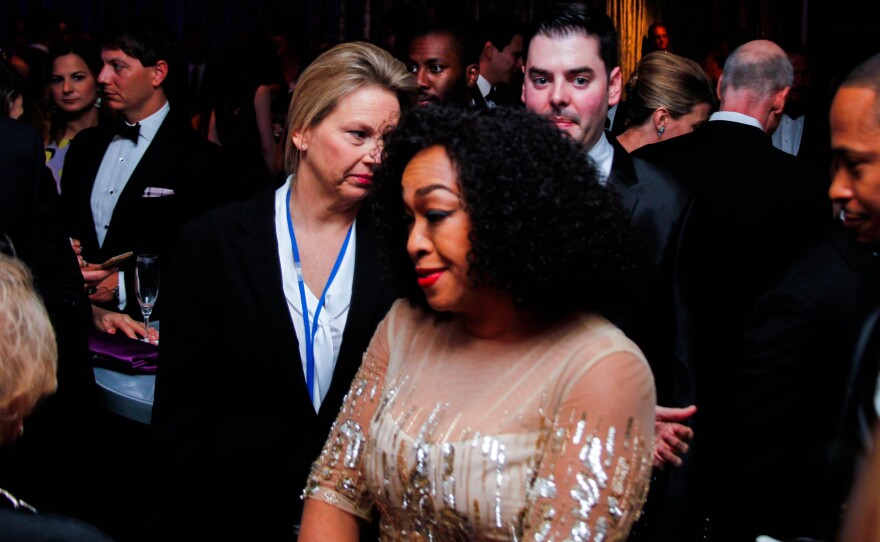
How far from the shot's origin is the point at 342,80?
250 centimetres

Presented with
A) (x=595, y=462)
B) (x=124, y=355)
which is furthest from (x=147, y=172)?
(x=595, y=462)

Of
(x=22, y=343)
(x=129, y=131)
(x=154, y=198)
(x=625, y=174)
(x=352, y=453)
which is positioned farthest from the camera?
(x=129, y=131)

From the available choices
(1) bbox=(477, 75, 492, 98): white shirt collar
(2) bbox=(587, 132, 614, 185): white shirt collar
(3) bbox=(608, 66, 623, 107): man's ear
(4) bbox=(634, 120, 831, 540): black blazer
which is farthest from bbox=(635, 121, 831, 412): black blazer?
(1) bbox=(477, 75, 492, 98): white shirt collar

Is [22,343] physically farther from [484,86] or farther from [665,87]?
[484,86]

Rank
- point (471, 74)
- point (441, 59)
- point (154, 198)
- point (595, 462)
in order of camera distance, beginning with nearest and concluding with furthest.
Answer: point (595, 462)
point (154, 198)
point (441, 59)
point (471, 74)

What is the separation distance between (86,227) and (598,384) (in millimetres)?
3051

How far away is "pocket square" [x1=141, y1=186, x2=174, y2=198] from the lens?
13.1 feet

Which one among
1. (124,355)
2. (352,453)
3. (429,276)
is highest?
(429,276)

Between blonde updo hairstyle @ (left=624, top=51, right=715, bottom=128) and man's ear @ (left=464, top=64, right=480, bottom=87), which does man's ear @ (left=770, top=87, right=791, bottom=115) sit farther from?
man's ear @ (left=464, top=64, right=480, bottom=87)

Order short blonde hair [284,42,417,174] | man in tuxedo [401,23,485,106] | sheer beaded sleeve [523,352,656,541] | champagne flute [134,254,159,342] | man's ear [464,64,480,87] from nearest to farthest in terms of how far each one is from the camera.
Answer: sheer beaded sleeve [523,352,656,541], short blonde hair [284,42,417,174], champagne flute [134,254,159,342], man in tuxedo [401,23,485,106], man's ear [464,64,480,87]

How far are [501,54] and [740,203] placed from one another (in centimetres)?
294

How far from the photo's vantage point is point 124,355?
115 inches

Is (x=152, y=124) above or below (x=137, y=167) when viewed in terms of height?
above

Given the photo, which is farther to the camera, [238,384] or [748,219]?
[748,219]
